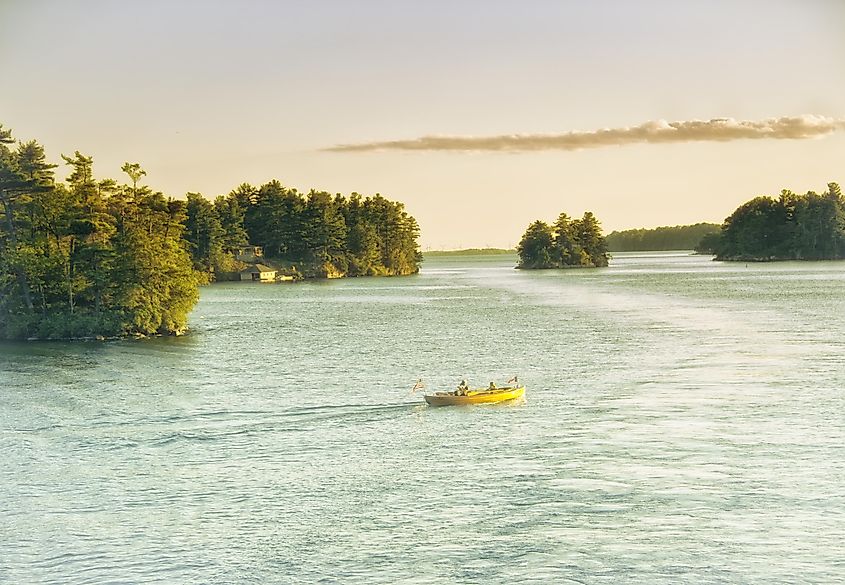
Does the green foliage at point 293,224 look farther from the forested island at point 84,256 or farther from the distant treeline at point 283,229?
the forested island at point 84,256

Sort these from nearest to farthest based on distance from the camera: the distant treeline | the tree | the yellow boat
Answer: the yellow boat < the tree < the distant treeline

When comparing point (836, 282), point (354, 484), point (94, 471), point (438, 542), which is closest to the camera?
point (438, 542)

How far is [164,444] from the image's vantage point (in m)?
32.5

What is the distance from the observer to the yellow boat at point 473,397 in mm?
38031

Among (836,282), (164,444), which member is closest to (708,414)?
(164,444)

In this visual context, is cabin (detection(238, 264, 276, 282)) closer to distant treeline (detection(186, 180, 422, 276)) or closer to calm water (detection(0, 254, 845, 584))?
distant treeline (detection(186, 180, 422, 276))

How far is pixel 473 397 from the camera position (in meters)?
38.6

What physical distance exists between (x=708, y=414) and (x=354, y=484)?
50.3ft

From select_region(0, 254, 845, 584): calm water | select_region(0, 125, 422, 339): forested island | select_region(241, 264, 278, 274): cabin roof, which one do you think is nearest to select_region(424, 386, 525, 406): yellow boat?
select_region(0, 254, 845, 584): calm water

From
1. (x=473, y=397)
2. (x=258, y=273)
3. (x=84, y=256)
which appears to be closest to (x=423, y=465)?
(x=473, y=397)

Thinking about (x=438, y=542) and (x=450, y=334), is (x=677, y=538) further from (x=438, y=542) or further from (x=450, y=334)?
(x=450, y=334)

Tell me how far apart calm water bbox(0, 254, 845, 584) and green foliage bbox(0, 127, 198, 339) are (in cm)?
705

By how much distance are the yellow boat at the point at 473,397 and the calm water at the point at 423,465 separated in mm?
530

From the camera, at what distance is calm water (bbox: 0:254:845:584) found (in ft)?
70.3
